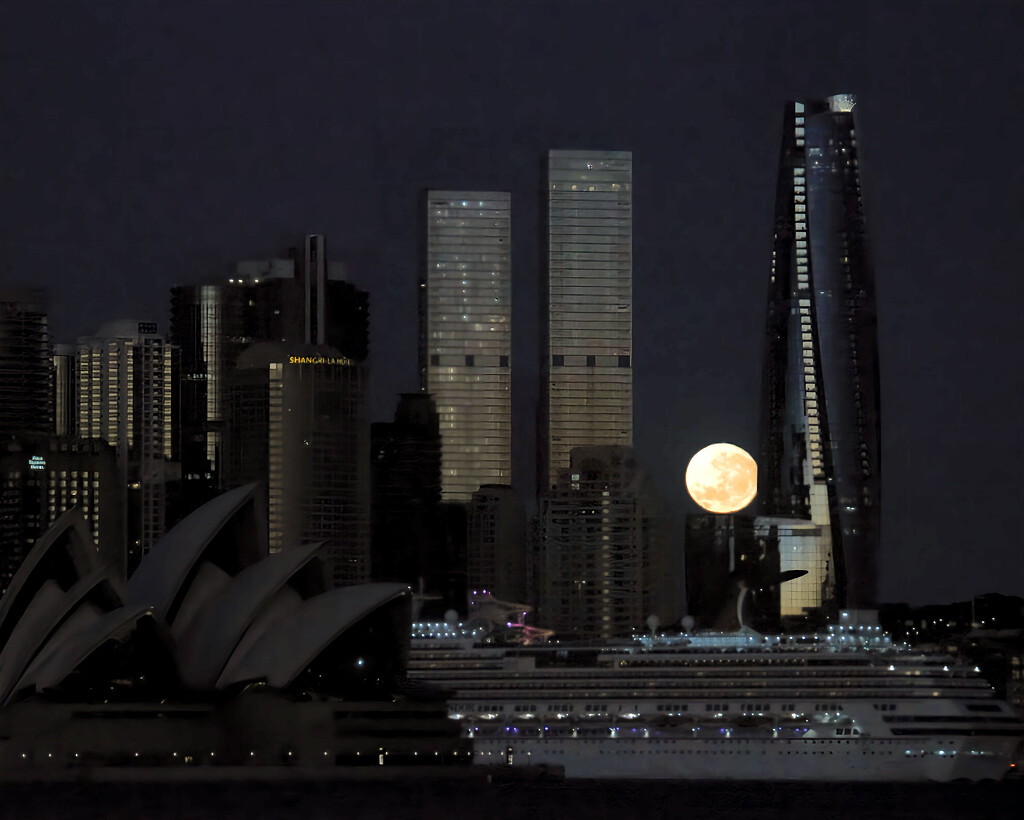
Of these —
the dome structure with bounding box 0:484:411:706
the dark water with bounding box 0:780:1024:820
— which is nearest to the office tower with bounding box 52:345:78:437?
the dome structure with bounding box 0:484:411:706

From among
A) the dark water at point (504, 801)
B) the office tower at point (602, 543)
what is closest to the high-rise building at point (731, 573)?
the office tower at point (602, 543)

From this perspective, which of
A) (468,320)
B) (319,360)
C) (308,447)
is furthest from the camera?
(468,320)

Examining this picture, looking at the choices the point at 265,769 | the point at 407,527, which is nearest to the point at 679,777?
the point at 265,769

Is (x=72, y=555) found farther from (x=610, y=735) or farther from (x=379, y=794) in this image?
(x=610, y=735)

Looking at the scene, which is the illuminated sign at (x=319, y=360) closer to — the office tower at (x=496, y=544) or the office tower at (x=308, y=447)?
the office tower at (x=308, y=447)

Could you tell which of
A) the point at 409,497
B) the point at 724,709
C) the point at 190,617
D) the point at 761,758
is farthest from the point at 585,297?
the point at 190,617

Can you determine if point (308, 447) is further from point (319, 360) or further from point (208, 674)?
point (208, 674)

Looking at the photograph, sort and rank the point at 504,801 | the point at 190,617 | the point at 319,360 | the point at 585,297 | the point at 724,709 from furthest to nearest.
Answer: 1. the point at 585,297
2. the point at 319,360
3. the point at 724,709
4. the point at 190,617
5. the point at 504,801
